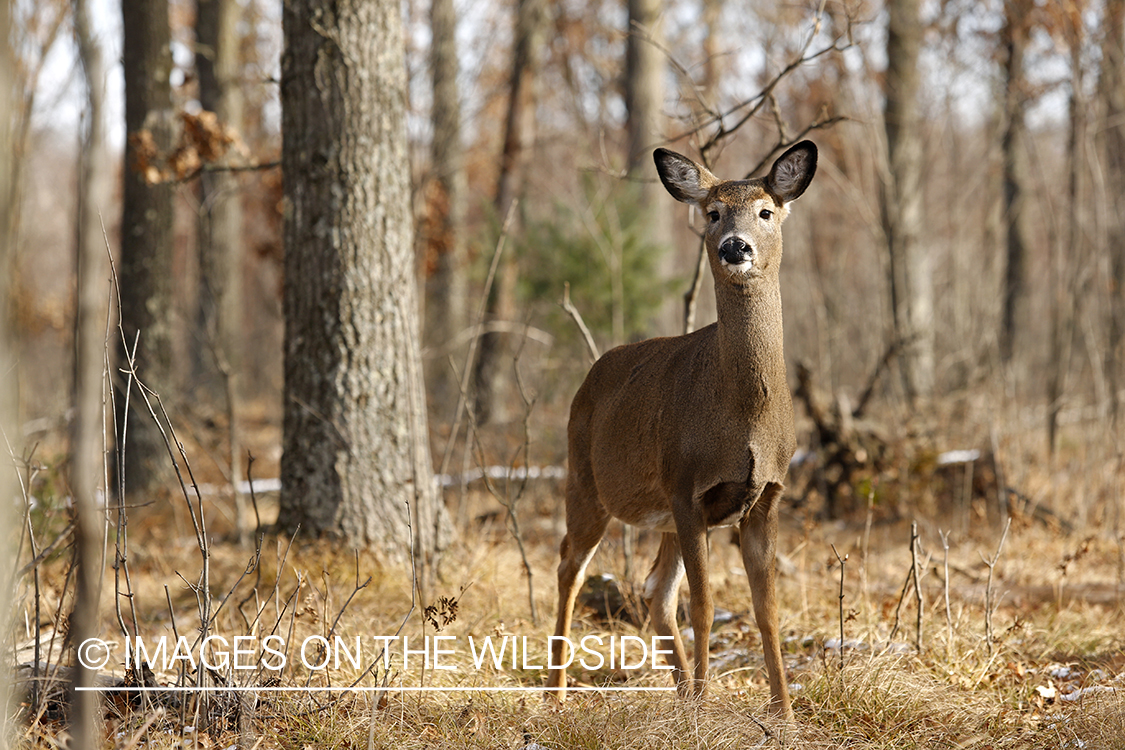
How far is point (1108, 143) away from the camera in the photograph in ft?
30.2

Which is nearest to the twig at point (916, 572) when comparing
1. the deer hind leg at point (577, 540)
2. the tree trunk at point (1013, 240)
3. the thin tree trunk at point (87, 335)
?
the deer hind leg at point (577, 540)

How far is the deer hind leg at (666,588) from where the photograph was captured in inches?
153

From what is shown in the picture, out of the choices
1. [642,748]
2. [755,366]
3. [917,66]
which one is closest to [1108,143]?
[917,66]

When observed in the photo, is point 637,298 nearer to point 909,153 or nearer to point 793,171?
point 909,153

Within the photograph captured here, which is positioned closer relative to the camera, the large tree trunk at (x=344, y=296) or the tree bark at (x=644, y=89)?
the large tree trunk at (x=344, y=296)

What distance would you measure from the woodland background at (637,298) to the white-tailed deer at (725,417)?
1.71ft

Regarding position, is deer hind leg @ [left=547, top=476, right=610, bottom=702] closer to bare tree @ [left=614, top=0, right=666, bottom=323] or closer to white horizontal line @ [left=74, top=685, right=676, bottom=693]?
white horizontal line @ [left=74, top=685, right=676, bottom=693]

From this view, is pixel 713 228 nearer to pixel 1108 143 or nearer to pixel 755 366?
pixel 755 366

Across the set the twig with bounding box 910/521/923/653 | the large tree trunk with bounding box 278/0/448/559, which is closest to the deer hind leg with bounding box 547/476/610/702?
the twig with bounding box 910/521/923/653

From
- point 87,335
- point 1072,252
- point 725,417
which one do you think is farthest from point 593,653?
point 1072,252

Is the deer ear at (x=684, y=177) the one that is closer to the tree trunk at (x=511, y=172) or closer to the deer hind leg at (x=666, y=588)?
the deer hind leg at (x=666, y=588)

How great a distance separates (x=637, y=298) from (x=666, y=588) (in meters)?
6.20

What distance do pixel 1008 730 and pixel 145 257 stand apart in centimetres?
707

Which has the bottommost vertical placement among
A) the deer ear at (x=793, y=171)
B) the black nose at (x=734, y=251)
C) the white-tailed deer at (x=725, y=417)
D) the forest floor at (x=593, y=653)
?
the forest floor at (x=593, y=653)
